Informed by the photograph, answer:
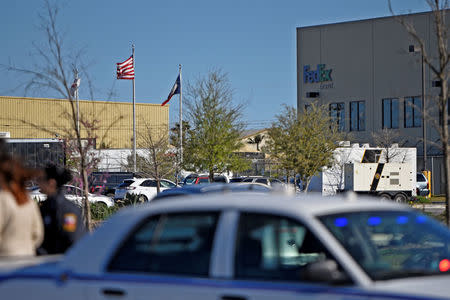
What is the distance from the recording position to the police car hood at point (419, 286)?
167 inches

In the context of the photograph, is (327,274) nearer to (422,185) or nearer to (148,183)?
(148,183)

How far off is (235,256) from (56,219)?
299 centimetres

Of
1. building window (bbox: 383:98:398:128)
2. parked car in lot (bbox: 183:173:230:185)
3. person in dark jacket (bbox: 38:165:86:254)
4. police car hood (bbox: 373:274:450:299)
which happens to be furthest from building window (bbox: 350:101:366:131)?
police car hood (bbox: 373:274:450:299)

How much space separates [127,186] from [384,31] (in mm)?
32627

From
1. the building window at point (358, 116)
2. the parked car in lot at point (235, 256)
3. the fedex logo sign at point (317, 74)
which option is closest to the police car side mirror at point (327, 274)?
the parked car in lot at point (235, 256)

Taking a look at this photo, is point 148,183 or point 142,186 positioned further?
point 148,183

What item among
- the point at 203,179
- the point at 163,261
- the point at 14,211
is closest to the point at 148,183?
the point at 203,179

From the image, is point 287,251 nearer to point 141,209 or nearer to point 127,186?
point 141,209

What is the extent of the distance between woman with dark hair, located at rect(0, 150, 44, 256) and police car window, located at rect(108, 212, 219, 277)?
1.46 meters

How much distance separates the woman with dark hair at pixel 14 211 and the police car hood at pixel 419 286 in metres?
3.14

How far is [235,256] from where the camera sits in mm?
4672

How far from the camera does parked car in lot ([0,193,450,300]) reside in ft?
14.4

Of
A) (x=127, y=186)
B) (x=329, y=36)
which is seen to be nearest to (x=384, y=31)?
(x=329, y=36)

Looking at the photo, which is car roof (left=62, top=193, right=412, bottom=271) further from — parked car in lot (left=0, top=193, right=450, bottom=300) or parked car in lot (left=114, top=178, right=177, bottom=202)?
parked car in lot (left=114, top=178, right=177, bottom=202)
